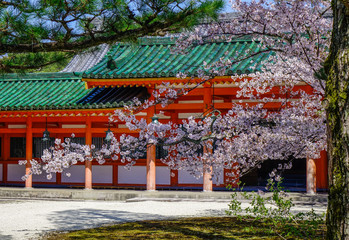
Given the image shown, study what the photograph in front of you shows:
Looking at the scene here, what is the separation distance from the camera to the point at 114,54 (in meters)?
16.5

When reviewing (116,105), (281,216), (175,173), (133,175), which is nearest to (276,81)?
(281,216)

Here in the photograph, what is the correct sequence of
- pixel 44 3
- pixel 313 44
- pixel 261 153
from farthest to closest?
pixel 261 153
pixel 313 44
pixel 44 3

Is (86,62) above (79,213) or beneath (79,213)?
above

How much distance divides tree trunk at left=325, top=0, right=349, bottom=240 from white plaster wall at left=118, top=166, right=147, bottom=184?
1267 cm

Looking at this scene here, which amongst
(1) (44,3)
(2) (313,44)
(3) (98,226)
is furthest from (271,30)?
(3) (98,226)

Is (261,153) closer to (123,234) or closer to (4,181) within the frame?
(123,234)

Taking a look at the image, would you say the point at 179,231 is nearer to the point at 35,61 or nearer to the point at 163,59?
→ the point at 35,61

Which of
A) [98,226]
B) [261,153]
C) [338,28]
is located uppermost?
[338,28]

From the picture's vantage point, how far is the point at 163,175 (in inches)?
650

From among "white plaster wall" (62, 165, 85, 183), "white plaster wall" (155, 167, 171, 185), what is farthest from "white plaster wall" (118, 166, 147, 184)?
"white plaster wall" (62, 165, 85, 183)

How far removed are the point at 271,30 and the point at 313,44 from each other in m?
0.67

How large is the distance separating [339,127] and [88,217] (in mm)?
7548

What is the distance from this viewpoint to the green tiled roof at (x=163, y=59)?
14.0 meters

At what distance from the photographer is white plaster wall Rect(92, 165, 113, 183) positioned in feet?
56.4
